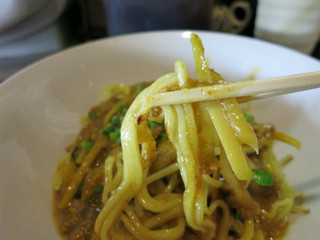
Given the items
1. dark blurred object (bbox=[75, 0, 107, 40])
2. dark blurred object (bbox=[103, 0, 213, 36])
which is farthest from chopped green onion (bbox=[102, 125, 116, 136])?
dark blurred object (bbox=[75, 0, 107, 40])

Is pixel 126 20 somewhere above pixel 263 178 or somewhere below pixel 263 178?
above

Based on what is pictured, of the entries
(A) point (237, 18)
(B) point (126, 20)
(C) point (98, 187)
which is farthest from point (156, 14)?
(C) point (98, 187)

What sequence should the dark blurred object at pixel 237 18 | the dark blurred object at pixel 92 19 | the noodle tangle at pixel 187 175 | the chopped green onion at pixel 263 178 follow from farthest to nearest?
the dark blurred object at pixel 237 18 → the dark blurred object at pixel 92 19 → the chopped green onion at pixel 263 178 → the noodle tangle at pixel 187 175

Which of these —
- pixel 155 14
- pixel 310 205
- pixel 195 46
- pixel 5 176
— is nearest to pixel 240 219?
pixel 310 205

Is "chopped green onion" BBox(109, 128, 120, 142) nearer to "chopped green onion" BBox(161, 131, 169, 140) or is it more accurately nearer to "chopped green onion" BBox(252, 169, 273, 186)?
"chopped green onion" BBox(161, 131, 169, 140)

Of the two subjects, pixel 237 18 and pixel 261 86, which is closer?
pixel 261 86

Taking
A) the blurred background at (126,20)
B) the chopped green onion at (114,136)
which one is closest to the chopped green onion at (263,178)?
the chopped green onion at (114,136)

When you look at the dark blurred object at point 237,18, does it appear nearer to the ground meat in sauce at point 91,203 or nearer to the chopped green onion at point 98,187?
the ground meat in sauce at point 91,203

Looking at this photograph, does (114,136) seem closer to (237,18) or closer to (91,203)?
(91,203)
